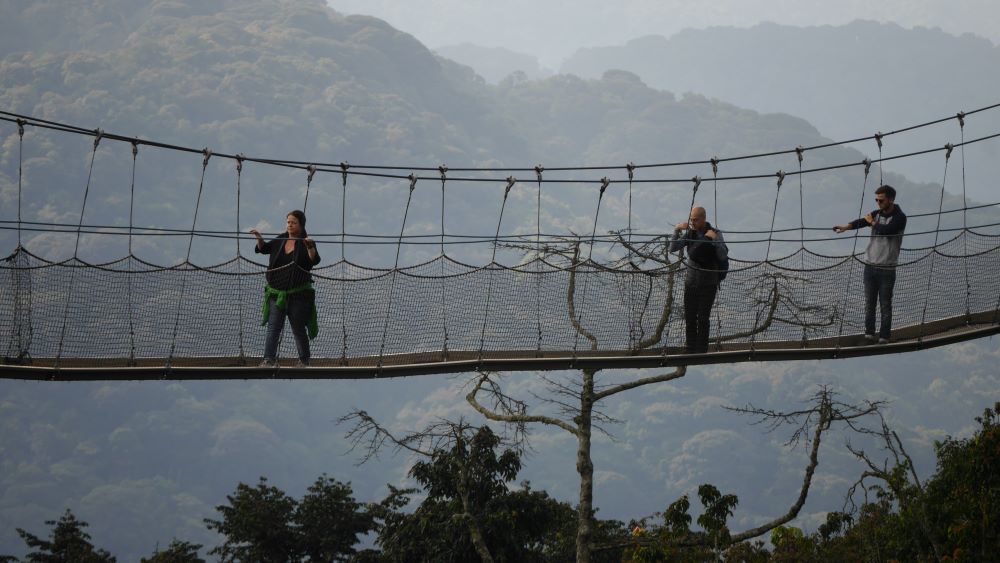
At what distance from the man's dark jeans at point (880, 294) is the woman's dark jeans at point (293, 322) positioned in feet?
17.3

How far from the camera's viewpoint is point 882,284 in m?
10.8

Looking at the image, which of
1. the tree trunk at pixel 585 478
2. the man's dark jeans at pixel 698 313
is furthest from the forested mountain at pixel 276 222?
the man's dark jeans at pixel 698 313

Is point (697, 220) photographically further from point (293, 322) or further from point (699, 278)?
point (293, 322)

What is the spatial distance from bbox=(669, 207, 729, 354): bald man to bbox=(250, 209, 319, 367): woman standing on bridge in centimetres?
331

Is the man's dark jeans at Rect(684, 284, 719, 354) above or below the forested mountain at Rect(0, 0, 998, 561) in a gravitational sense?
below

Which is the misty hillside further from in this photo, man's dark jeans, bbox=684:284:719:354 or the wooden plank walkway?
man's dark jeans, bbox=684:284:719:354

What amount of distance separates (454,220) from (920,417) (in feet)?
222

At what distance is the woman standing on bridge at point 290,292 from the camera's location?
9.97 m

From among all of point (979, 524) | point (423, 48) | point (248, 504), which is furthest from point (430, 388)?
point (979, 524)

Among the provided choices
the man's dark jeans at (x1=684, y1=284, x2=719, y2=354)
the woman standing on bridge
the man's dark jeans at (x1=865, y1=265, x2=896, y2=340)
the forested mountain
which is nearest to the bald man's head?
the man's dark jeans at (x1=684, y1=284, x2=719, y2=354)

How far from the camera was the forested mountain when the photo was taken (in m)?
115

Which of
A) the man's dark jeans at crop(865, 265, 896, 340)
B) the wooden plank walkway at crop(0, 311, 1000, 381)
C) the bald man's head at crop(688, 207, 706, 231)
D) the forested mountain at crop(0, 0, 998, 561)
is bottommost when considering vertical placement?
the wooden plank walkway at crop(0, 311, 1000, 381)

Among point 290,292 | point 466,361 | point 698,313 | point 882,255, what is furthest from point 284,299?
point 882,255

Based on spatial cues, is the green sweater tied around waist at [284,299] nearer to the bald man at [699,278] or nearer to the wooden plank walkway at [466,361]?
the wooden plank walkway at [466,361]
